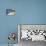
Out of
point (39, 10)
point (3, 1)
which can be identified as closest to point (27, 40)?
point (39, 10)

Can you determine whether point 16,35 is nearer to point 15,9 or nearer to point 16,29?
point 16,29

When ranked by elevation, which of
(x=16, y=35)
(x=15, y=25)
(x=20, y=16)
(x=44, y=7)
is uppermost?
(x=44, y=7)

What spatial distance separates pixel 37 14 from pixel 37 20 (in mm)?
144

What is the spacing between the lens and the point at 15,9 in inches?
117

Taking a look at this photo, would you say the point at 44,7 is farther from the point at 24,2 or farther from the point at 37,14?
the point at 24,2

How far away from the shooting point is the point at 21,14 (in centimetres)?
298

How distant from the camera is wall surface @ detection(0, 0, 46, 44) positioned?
9.66 ft

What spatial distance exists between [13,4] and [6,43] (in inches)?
36.7

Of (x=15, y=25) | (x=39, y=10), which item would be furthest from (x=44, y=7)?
(x=15, y=25)

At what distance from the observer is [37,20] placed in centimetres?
299

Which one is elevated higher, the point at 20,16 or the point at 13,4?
the point at 13,4

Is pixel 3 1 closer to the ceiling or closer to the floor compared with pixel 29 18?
closer to the ceiling

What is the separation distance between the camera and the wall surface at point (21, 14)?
2.95m

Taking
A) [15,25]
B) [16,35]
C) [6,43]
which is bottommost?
[6,43]
